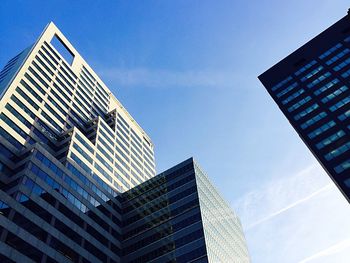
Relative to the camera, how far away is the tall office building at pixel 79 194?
55.3 meters

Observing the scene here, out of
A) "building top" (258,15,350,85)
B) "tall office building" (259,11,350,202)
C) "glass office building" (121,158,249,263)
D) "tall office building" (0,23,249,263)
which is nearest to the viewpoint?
"tall office building" (0,23,249,263)

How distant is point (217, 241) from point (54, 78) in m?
65.5

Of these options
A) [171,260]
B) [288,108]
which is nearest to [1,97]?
[171,260]

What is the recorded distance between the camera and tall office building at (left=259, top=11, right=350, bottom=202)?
6093cm

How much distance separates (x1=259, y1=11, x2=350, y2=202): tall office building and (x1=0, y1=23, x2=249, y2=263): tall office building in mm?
25800

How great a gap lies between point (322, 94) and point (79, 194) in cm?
5438

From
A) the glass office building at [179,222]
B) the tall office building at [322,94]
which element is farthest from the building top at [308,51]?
the glass office building at [179,222]

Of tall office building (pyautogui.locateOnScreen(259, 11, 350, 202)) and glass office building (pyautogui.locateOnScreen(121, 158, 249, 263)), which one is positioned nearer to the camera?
tall office building (pyautogui.locateOnScreen(259, 11, 350, 202))

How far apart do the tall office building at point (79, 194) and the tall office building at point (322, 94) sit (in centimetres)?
2580

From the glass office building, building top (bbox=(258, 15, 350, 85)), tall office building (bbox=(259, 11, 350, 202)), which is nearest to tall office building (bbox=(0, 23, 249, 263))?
the glass office building

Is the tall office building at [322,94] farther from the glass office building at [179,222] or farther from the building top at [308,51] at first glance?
the glass office building at [179,222]

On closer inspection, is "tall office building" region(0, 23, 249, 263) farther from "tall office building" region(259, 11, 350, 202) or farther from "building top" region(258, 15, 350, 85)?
"building top" region(258, 15, 350, 85)

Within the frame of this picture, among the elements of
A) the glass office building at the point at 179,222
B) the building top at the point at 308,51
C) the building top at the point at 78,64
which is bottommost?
the glass office building at the point at 179,222

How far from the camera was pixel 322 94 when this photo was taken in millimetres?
74312
